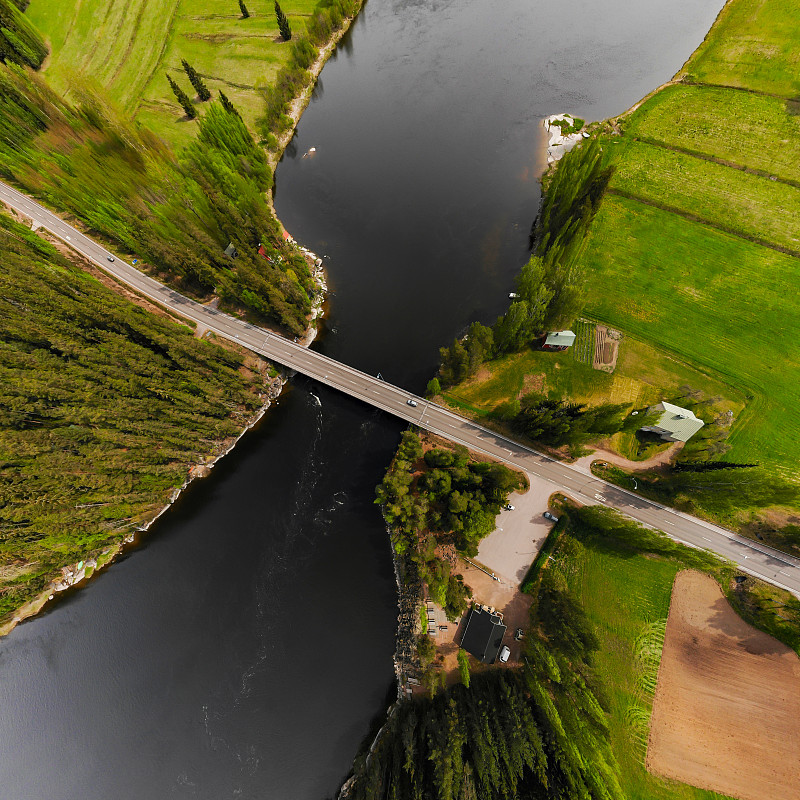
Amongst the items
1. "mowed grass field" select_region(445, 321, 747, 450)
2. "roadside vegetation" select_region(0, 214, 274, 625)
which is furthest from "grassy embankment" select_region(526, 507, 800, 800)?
"roadside vegetation" select_region(0, 214, 274, 625)

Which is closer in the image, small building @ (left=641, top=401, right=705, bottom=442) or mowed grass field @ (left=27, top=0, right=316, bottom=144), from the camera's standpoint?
small building @ (left=641, top=401, right=705, bottom=442)

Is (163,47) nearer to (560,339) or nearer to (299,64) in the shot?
(299,64)

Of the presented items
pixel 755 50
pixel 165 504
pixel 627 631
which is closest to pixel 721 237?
pixel 755 50

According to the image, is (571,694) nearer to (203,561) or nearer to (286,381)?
(203,561)

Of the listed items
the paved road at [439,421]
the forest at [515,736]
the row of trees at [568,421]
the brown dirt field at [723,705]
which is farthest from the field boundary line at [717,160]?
the forest at [515,736]

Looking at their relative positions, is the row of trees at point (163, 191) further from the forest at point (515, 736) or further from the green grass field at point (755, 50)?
the green grass field at point (755, 50)

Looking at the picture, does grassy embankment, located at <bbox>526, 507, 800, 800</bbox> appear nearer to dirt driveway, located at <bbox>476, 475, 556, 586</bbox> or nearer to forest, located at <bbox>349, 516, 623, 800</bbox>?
dirt driveway, located at <bbox>476, 475, 556, 586</bbox>
